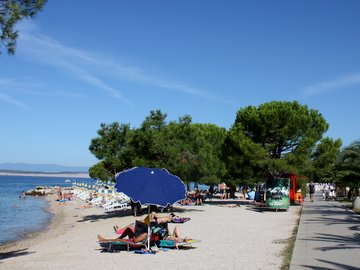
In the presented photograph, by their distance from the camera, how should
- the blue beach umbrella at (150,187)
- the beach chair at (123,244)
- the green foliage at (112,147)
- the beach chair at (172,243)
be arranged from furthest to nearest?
the green foliage at (112,147) → the blue beach umbrella at (150,187) → the beach chair at (172,243) → the beach chair at (123,244)

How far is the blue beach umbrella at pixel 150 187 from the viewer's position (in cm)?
1170

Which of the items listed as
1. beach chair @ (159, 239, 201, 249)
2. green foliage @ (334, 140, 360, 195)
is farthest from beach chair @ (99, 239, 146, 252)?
green foliage @ (334, 140, 360, 195)

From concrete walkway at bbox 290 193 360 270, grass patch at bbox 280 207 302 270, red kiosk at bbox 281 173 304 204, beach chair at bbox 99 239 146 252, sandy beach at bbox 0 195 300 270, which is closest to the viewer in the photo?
concrete walkway at bbox 290 193 360 270

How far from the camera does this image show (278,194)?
22469mm

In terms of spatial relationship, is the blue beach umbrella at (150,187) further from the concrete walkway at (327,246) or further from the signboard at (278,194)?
the signboard at (278,194)

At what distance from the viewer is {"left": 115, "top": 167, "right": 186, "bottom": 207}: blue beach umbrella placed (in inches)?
461

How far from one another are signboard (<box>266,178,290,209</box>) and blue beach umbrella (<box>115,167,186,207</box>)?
1097 cm

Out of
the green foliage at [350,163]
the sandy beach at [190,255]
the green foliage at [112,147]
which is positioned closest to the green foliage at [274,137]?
the green foliage at [350,163]

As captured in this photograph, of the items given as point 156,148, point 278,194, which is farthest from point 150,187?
point 278,194

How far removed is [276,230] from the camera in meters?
14.6

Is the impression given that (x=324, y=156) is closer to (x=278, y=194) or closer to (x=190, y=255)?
(x=278, y=194)

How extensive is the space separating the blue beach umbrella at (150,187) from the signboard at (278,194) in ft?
36.0

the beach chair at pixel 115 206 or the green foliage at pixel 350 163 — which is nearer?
the green foliage at pixel 350 163

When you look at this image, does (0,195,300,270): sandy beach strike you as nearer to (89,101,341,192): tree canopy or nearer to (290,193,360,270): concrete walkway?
(290,193,360,270): concrete walkway
